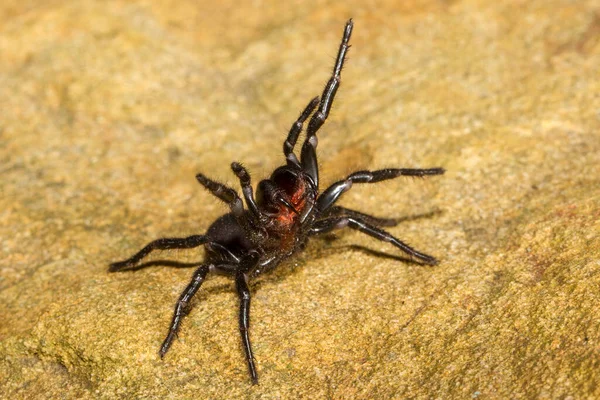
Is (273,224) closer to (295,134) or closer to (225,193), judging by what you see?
Answer: (225,193)

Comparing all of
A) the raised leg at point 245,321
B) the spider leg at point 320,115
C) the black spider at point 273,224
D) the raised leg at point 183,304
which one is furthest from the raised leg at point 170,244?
the spider leg at point 320,115

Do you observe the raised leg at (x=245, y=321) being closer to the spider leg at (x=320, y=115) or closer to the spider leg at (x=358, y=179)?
the spider leg at (x=358, y=179)

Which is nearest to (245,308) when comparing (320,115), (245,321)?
(245,321)

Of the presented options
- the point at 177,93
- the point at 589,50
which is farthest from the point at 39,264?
the point at 589,50

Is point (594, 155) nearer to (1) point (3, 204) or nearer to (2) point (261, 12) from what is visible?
A: (2) point (261, 12)

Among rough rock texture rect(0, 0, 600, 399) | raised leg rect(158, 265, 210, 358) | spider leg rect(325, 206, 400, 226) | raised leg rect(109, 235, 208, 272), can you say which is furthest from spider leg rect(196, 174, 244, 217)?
spider leg rect(325, 206, 400, 226)

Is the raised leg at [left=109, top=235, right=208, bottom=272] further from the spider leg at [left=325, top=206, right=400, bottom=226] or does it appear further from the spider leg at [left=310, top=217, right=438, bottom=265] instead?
the spider leg at [left=325, top=206, right=400, bottom=226]
